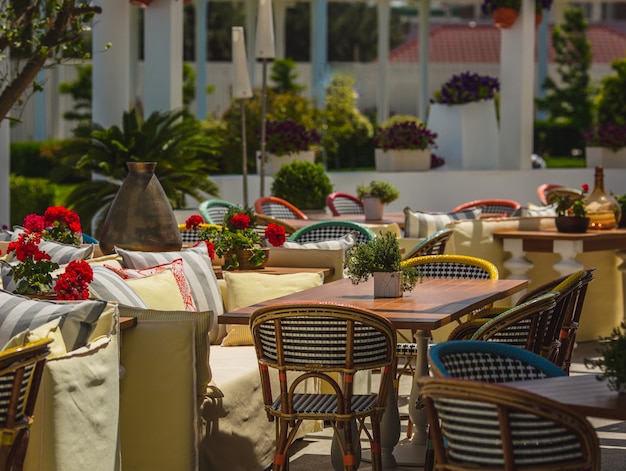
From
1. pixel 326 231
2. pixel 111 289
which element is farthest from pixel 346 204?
pixel 111 289

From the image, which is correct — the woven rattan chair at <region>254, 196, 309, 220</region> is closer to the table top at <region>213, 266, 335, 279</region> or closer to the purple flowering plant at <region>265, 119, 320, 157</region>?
the purple flowering plant at <region>265, 119, 320, 157</region>

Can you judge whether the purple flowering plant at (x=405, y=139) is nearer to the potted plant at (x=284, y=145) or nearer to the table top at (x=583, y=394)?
the potted plant at (x=284, y=145)

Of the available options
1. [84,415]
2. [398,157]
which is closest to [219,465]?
[84,415]

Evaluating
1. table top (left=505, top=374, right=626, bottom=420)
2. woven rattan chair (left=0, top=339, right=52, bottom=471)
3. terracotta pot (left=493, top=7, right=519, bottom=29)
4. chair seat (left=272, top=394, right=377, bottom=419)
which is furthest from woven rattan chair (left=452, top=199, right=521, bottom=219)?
woven rattan chair (left=0, top=339, right=52, bottom=471)

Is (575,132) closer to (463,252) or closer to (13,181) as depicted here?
(13,181)

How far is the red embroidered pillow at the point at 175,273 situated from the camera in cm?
528

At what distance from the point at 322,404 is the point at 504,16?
1002 cm

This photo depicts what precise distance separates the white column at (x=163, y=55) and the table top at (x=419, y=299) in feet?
19.9

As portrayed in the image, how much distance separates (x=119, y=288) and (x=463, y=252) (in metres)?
3.67

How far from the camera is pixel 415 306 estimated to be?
15.9ft

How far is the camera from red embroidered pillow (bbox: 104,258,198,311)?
528 centimetres

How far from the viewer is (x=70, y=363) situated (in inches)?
150

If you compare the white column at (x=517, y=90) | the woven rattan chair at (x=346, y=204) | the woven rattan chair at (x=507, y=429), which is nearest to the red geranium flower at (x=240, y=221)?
the woven rattan chair at (x=507, y=429)

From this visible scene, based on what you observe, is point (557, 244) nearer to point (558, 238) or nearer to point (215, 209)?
point (558, 238)
